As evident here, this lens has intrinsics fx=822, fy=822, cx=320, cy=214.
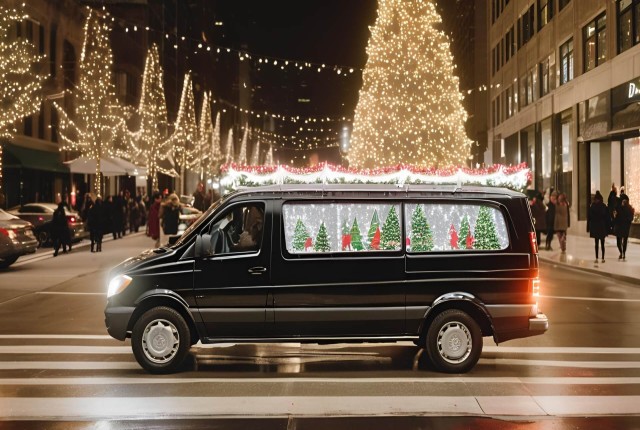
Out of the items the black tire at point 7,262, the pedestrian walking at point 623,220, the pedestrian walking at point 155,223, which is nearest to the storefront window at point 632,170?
the pedestrian walking at point 623,220

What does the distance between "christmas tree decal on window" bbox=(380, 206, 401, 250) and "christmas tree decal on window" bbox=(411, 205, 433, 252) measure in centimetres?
17

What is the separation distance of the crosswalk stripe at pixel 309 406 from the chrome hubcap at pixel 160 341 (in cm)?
119

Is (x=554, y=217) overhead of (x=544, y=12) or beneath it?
beneath

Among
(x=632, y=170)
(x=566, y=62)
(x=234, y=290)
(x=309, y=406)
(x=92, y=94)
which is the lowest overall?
(x=309, y=406)

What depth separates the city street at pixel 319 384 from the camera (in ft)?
23.8

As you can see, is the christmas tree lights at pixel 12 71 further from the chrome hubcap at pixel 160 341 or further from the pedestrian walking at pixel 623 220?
the chrome hubcap at pixel 160 341

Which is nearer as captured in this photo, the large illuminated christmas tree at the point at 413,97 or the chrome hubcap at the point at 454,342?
the chrome hubcap at the point at 454,342

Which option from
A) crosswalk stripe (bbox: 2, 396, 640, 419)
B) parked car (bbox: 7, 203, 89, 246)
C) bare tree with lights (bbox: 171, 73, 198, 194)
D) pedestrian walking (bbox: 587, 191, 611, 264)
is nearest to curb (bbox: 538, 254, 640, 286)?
pedestrian walking (bbox: 587, 191, 611, 264)

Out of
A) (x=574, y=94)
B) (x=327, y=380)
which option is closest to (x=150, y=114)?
(x=574, y=94)

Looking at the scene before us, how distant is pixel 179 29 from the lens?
297 ft

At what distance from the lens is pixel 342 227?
9344 millimetres

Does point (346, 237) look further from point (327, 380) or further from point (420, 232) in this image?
point (327, 380)

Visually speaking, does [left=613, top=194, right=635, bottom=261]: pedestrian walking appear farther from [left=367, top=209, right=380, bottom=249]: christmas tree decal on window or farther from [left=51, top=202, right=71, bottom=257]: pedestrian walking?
[left=51, top=202, right=71, bottom=257]: pedestrian walking

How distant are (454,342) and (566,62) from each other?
33.3 metres
